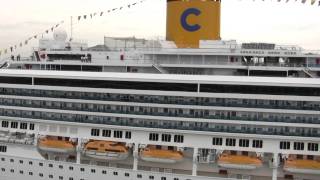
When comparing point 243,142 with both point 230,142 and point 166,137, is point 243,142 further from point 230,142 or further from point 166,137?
point 166,137

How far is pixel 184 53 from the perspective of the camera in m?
19.3

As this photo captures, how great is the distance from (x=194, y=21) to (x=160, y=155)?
23.8ft

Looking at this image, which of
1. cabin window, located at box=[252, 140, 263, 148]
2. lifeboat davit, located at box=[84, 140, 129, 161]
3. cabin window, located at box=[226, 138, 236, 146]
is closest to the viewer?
cabin window, located at box=[252, 140, 263, 148]

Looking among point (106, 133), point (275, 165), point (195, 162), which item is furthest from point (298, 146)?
point (106, 133)

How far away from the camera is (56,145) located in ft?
61.8

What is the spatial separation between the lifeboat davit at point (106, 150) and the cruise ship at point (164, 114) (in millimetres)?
38

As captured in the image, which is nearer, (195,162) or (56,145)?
(195,162)

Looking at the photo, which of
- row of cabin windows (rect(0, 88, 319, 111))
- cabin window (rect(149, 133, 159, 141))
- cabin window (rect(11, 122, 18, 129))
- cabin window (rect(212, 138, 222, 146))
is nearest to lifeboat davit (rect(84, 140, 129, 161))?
cabin window (rect(149, 133, 159, 141))

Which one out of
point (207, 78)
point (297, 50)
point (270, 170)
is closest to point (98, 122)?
point (207, 78)

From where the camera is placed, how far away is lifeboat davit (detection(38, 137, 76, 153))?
61.4 feet

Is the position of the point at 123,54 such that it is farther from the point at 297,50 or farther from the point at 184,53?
the point at 297,50

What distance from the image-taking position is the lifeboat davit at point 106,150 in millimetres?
17844

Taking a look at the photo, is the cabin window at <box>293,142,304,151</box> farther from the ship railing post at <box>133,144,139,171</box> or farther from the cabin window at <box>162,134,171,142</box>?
the ship railing post at <box>133,144,139,171</box>

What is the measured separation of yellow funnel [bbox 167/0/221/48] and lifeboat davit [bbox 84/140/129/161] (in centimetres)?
600
